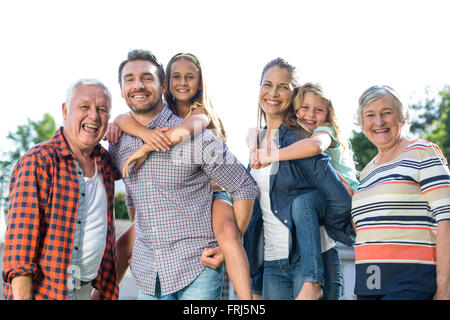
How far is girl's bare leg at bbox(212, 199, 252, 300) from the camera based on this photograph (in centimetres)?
301

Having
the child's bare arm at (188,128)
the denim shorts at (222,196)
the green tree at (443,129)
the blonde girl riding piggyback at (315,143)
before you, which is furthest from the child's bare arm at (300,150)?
the green tree at (443,129)

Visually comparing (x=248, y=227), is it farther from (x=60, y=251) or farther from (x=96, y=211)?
(x=60, y=251)

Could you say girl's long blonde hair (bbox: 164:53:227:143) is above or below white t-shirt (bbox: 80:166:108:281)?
above

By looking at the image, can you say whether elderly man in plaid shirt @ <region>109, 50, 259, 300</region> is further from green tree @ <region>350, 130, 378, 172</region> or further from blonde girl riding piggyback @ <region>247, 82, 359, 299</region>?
green tree @ <region>350, 130, 378, 172</region>

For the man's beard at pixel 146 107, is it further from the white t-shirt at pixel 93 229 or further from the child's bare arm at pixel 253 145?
the child's bare arm at pixel 253 145

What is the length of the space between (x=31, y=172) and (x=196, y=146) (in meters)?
1.00

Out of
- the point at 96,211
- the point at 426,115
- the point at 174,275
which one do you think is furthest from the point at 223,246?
the point at 426,115

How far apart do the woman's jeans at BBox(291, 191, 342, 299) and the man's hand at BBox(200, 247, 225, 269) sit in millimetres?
537

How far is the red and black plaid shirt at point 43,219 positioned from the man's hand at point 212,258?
0.78 meters

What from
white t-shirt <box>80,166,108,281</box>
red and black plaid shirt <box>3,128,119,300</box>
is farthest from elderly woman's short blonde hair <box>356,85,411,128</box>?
red and black plaid shirt <box>3,128,119,300</box>

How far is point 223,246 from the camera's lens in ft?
9.96

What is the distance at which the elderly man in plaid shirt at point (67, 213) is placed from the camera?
8.77 ft

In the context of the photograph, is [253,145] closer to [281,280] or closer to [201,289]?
[281,280]

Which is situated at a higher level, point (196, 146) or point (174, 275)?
point (196, 146)
